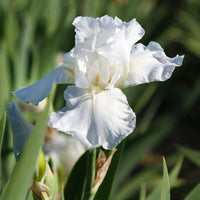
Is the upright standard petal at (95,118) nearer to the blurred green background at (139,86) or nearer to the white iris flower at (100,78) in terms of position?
the white iris flower at (100,78)

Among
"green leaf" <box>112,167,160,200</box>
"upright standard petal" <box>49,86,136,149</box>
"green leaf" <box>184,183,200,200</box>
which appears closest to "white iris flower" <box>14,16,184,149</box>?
"upright standard petal" <box>49,86,136,149</box>

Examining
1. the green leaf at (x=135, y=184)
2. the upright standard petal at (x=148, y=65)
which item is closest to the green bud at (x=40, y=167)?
the upright standard petal at (x=148, y=65)

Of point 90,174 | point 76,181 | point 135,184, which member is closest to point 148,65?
point 90,174

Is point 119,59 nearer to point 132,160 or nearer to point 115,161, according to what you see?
point 115,161

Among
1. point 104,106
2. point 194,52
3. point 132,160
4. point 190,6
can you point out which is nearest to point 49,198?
point 104,106

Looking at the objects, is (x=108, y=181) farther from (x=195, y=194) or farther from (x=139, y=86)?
(x=139, y=86)

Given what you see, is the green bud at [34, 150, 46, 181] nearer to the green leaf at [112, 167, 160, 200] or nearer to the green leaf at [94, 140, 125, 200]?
the green leaf at [94, 140, 125, 200]
